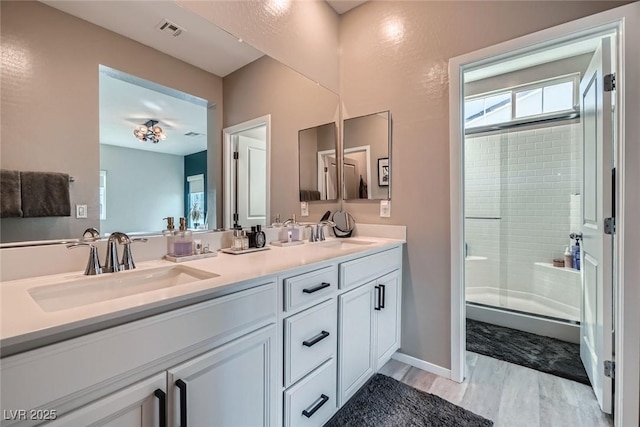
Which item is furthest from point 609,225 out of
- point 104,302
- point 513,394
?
point 104,302

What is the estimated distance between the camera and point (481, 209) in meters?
3.37

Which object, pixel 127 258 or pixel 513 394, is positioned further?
pixel 513 394

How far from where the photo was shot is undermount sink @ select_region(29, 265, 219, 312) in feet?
2.81

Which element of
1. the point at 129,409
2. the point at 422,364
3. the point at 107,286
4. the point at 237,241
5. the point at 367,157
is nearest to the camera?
the point at 129,409

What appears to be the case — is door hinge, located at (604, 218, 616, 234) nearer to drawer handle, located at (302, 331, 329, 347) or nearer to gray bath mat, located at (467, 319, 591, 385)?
gray bath mat, located at (467, 319, 591, 385)

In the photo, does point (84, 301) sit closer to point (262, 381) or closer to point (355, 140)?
point (262, 381)

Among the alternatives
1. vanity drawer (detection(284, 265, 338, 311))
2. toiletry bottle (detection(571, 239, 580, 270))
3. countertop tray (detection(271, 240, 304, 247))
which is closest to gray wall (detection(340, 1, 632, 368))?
countertop tray (detection(271, 240, 304, 247))

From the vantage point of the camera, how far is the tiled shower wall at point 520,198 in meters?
2.90

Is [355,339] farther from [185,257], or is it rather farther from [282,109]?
[282,109]

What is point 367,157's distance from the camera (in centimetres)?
220

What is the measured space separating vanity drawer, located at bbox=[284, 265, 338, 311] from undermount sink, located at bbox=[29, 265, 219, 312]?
11.6 inches

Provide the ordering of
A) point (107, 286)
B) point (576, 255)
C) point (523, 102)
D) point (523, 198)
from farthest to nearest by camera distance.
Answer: point (523, 198) → point (523, 102) → point (576, 255) → point (107, 286)

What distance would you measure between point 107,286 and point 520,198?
146 inches

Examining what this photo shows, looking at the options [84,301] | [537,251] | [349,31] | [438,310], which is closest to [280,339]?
[84,301]
